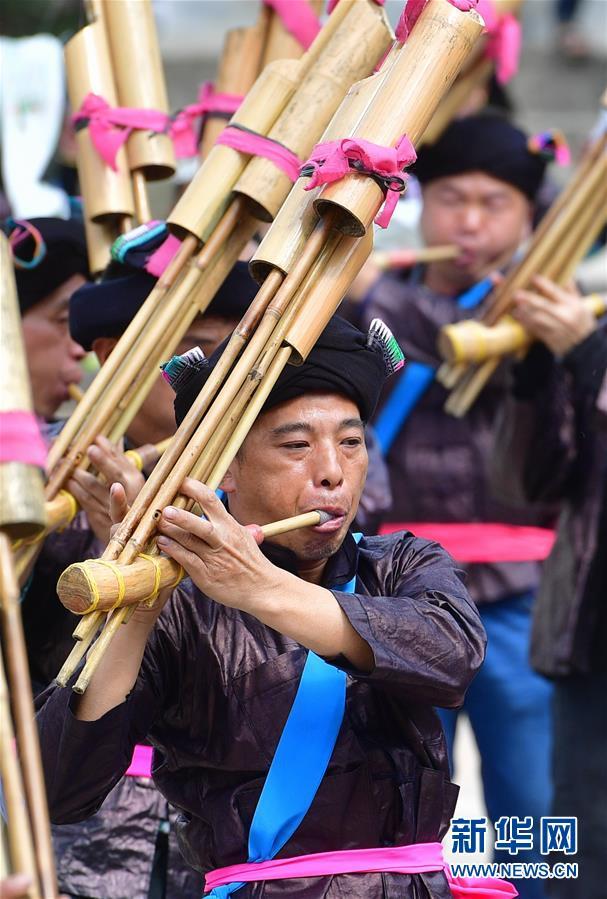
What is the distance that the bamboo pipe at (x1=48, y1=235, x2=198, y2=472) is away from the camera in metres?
2.64

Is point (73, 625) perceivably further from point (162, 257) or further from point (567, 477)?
point (567, 477)

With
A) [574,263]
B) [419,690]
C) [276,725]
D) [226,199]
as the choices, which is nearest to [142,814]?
[276,725]

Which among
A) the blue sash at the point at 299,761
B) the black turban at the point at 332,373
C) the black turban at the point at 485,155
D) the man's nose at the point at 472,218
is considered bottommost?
the blue sash at the point at 299,761

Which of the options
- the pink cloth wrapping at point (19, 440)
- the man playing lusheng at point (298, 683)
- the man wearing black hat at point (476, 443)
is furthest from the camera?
the man wearing black hat at point (476, 443)

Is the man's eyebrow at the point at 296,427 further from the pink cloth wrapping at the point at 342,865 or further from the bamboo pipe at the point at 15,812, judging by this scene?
the bamboo pipe at the point at 15,812

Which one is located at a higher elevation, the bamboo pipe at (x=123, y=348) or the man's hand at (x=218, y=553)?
the bamboo pipe at (x=123, y=348)

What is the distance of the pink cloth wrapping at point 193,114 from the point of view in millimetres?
3311

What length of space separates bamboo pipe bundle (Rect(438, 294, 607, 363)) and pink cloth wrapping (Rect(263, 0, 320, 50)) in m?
1.03

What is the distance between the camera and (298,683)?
2254 mm

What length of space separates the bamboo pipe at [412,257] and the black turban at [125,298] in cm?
170

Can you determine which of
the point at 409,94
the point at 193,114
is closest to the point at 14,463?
the point at 409,94

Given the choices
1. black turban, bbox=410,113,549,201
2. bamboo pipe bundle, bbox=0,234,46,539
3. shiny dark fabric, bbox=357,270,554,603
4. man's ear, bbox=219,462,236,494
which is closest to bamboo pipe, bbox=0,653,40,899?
bamboo pipe bundle, bbox=0,234,46,539

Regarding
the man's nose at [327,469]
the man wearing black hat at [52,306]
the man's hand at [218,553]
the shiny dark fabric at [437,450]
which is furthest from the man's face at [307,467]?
the shiny dark fabric at [437,450]

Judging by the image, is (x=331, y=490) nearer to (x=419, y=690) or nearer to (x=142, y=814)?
(x=419, y=690)
